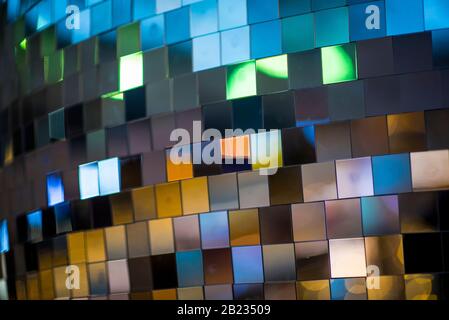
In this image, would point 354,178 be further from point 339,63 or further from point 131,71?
point 131,71

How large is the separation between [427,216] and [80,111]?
8.29 feet

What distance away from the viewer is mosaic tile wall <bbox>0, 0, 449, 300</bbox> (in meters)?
4.40

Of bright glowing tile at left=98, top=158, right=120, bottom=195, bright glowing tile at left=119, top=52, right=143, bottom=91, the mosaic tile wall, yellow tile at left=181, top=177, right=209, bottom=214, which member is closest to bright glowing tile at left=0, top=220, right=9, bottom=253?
the mosaic tile wall

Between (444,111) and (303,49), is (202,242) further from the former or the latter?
(444,111)

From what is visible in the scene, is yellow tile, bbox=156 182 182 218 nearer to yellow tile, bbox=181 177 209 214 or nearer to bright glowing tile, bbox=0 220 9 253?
yellow tile, bbox=181 177 209 214

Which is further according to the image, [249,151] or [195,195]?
[195,195]

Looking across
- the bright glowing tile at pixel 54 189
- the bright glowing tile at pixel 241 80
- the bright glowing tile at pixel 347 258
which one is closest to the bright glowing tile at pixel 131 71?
the bright glowing tile at pixel 241 80

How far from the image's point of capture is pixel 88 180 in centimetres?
535

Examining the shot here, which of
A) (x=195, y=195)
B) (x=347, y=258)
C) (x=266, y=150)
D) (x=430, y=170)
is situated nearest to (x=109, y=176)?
(x=195, y=195)

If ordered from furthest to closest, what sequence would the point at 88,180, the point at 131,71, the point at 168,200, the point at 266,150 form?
the point at 88,180 < the point at 131,71 < the point at 168,200 < the point at 266,150

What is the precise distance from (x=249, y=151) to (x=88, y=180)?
4.22 ft

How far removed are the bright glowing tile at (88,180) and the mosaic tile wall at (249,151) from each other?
0.04 ft

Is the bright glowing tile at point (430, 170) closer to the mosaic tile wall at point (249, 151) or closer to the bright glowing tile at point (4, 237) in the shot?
the mosaic tile wall at point (249, 151)

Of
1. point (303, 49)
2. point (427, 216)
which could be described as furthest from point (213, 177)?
point (427, 216)
